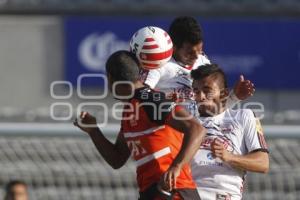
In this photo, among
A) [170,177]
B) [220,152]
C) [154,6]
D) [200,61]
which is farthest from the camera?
[154,6]

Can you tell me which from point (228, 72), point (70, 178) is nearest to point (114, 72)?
point (70, 178)

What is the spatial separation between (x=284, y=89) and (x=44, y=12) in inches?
165

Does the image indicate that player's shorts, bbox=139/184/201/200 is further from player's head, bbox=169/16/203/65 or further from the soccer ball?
player's head, bbox=169/16/203/65

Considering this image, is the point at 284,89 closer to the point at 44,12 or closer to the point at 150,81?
the point at 44,12

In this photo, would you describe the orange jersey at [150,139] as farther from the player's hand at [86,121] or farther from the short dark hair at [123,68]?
the player's hand at [86,121]

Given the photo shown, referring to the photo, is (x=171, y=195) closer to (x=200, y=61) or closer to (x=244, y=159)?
(x=244, y=159)

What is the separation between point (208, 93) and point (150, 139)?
56cm

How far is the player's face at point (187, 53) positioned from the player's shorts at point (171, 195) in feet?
3.29

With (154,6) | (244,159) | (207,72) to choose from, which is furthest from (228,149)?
(154,6)

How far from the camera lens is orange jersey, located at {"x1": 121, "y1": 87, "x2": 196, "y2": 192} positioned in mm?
5082

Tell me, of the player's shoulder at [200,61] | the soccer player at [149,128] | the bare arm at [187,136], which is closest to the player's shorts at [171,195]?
the soccer player at [149,128]

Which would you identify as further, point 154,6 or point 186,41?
point 154,6

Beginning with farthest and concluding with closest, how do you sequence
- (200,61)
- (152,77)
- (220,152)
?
(200,61), (152,77), (220,152)

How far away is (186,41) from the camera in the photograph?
19.3 ft
